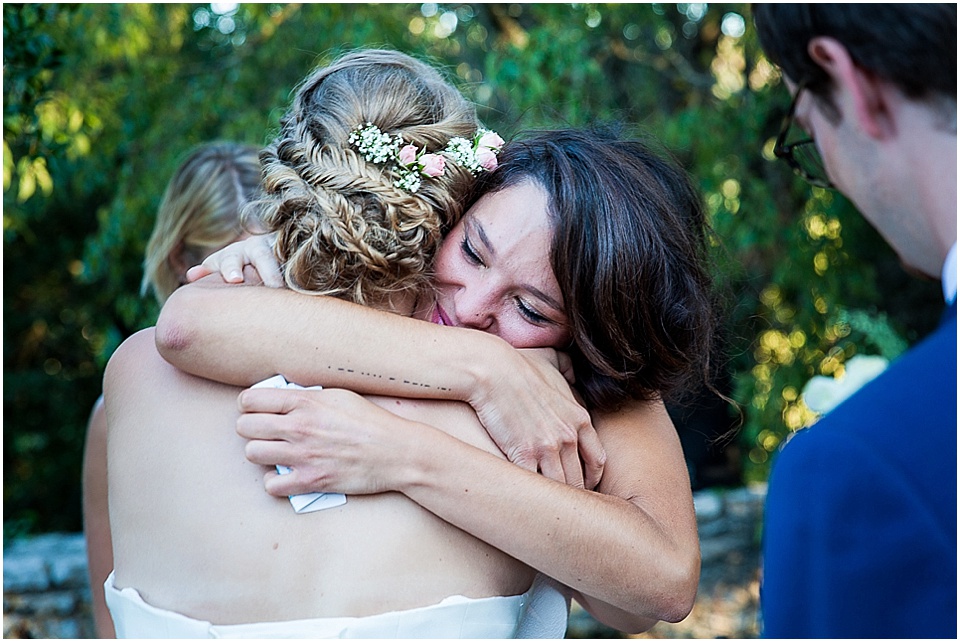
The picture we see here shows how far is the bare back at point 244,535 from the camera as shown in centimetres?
166

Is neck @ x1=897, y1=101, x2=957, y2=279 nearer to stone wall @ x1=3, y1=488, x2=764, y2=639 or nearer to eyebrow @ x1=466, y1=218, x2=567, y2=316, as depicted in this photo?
eyebrow @ x1=466, y1=218, x2=567, y2=316

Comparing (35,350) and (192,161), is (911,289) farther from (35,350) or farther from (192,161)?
(35,350)

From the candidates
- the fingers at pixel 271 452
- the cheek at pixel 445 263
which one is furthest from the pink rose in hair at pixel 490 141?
the fingers at pixel 271 452

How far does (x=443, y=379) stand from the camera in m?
1.75

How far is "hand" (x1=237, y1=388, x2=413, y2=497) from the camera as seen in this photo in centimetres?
164

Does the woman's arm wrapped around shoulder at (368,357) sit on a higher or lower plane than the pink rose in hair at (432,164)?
lower

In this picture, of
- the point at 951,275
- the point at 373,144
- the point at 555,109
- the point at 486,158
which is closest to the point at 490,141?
the point at 486,158

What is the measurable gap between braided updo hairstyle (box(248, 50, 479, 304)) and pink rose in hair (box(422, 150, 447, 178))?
26 millimetres

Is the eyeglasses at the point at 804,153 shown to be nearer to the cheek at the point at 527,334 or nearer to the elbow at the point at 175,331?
the cheek at the point at 527,334

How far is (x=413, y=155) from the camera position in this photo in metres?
1.86

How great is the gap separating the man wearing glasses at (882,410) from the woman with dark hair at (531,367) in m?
0.54

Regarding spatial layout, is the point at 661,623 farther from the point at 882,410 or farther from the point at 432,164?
the point at 882,410

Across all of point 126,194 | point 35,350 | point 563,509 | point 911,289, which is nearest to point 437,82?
point 563,509

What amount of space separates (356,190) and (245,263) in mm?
315
